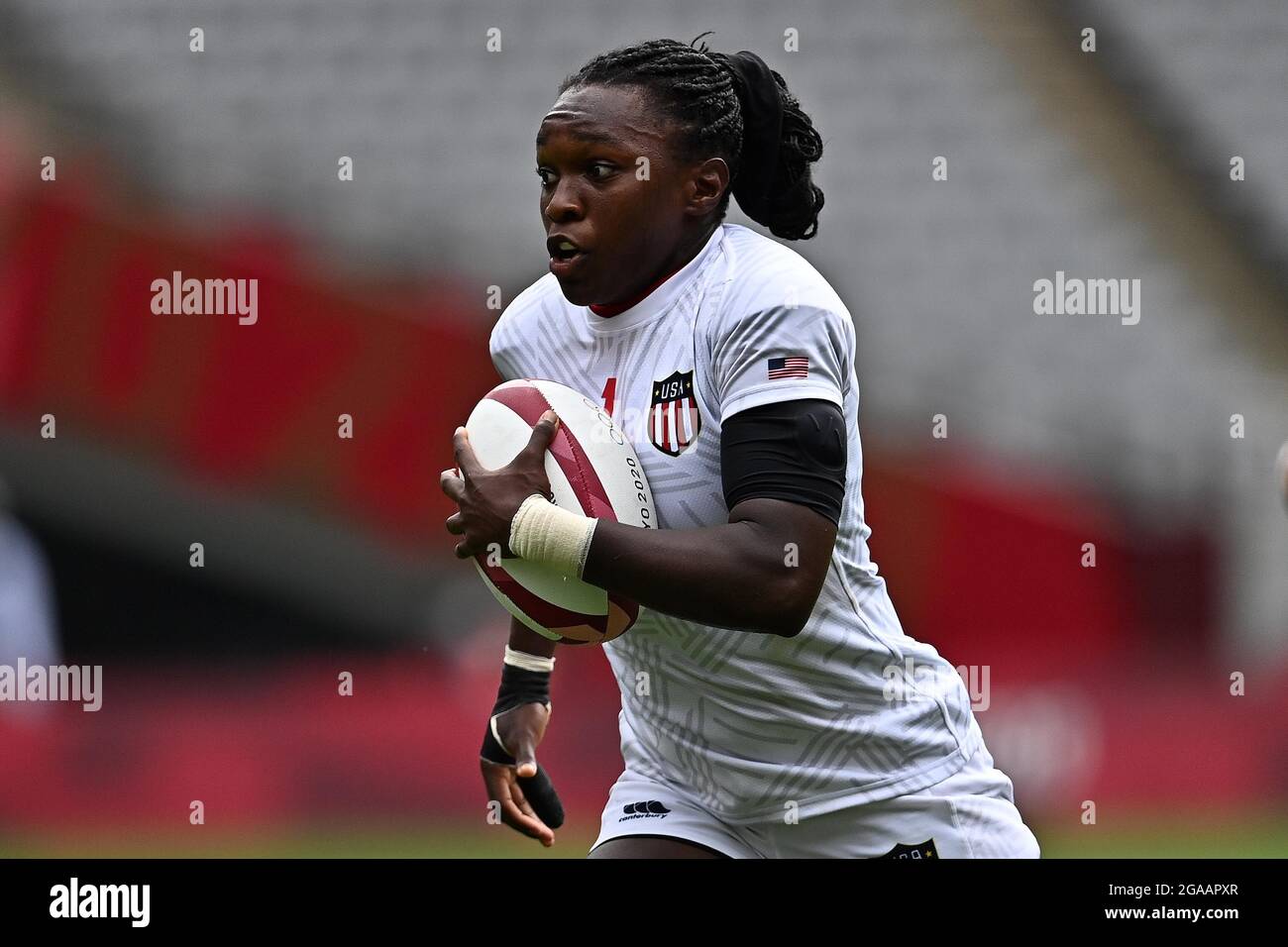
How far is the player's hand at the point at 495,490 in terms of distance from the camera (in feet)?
7.66

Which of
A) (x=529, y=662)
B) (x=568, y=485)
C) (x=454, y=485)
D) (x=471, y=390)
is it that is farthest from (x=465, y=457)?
(x=471, y=390)

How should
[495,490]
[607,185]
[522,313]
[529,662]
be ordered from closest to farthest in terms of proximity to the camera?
[495,490], [607,185], [522,313], [529,662]

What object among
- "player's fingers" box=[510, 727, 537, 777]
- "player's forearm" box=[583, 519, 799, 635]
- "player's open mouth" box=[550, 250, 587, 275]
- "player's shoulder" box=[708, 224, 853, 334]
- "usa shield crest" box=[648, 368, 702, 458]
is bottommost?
"player's fingers" box=[510, 727, 537, 777]

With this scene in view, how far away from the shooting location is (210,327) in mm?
7270

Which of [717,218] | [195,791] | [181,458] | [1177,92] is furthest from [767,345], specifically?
[1177,92]

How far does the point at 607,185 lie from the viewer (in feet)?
8.05

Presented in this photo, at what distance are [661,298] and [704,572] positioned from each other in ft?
1.85

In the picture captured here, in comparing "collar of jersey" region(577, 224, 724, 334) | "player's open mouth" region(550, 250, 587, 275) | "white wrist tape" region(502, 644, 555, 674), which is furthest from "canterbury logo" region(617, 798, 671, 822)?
"player's open mouth" region(550, 250, 587, 275)

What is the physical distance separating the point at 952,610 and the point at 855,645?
4.13 m

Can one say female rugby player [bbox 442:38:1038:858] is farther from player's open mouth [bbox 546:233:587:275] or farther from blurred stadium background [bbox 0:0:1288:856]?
blurred stadium background [bbox 0:0:1288:856]

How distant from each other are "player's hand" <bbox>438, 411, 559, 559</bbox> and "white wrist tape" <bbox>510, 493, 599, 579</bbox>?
0.08 ft

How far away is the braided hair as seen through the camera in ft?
8.24

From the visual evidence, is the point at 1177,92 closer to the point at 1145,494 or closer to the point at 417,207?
the point at 1145,494

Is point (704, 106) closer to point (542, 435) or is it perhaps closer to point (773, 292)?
point (773, 292)
